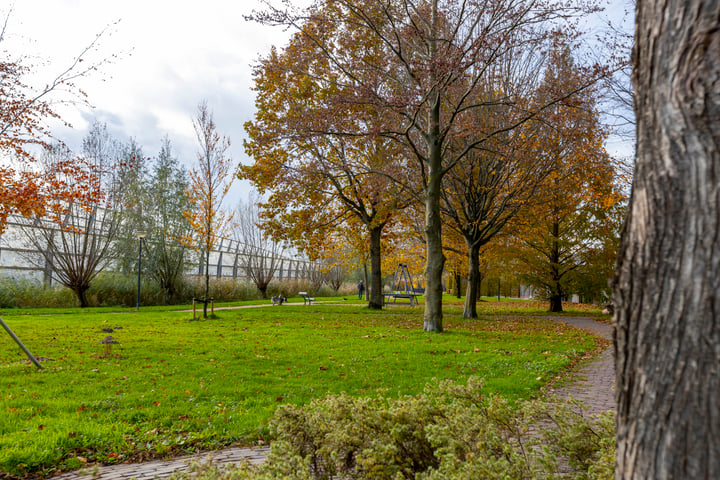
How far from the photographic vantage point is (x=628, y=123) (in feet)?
36.0

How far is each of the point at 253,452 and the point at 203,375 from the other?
118 inches

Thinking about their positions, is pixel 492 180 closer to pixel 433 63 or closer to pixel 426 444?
pixel 433 63

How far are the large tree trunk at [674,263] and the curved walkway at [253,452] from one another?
1928mm

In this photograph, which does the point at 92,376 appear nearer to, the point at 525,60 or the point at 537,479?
the point at 537,479

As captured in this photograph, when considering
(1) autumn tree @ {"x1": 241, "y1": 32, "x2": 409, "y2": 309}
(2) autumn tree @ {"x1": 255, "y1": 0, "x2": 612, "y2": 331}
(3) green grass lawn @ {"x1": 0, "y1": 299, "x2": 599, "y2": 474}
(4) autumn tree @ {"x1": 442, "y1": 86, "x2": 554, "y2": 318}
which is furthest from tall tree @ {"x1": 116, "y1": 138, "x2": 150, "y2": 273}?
(4) autumn tree @ {"x1": 442, "y1": 86, "x2": 554, "y2": 318}

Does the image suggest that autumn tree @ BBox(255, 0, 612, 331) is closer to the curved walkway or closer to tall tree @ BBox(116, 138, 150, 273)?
the curved walkway

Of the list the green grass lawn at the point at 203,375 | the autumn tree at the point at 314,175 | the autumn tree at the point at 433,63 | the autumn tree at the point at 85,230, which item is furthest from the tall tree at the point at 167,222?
the autumn tree at the point at 433,63

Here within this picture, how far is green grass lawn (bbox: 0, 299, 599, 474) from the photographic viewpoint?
3.94m

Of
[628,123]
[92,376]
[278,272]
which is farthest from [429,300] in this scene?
[278,272]

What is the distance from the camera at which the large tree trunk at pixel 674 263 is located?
48.1 inches

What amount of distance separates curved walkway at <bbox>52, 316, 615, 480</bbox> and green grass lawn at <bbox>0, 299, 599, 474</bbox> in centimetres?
21

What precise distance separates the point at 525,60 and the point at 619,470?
14.4m

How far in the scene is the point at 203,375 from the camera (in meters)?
6.35

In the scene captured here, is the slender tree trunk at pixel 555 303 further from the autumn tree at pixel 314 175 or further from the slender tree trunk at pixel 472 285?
the autumn tree at pixel 314 175
